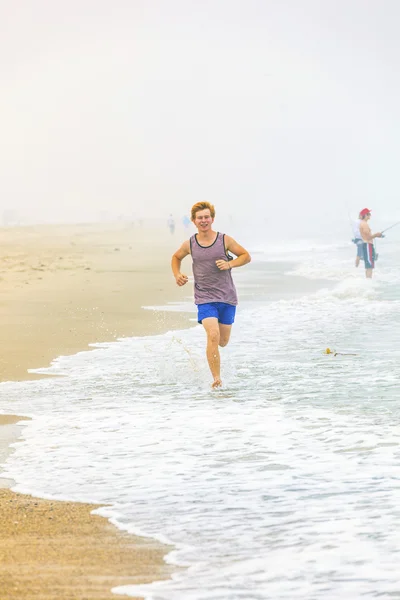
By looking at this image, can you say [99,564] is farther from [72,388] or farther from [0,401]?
[72,388]

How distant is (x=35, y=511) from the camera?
4.29 m

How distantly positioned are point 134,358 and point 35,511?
187 inches

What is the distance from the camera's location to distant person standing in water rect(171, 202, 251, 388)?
24.5 feet

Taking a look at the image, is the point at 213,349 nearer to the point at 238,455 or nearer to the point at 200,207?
the point at 200,207

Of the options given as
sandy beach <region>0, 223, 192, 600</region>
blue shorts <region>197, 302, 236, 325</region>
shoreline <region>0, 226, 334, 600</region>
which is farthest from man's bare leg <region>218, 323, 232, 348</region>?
sandy beach <region>0, 223, 192, 600</region>

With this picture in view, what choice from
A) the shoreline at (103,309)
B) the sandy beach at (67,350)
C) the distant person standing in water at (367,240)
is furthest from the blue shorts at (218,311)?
the distant person standing in water at (367,240)

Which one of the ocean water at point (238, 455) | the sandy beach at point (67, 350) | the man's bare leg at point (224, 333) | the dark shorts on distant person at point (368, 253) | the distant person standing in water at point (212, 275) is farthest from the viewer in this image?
the dark shorts on distant person at point (368, 253)

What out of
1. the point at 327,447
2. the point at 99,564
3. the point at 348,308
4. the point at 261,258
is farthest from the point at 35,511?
the point at 261,258

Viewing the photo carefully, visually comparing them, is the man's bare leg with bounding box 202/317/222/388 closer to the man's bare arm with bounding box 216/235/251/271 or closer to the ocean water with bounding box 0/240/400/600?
the ocean water with bounding box 0/240/400/600

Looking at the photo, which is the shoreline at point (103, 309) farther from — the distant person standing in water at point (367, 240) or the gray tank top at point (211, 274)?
the gray tank top at point (211, 274)

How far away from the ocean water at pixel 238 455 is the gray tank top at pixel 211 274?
2.29ft

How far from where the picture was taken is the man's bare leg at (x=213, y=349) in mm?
7508

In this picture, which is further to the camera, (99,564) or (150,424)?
(150,424)

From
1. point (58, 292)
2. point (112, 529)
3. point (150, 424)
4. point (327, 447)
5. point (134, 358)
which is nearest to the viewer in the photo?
point (112, 529)
